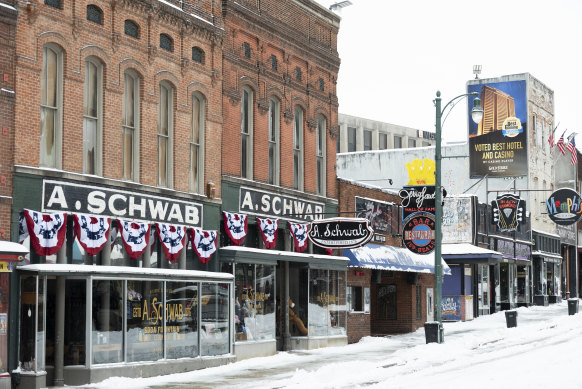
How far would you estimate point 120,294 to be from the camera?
20062mm

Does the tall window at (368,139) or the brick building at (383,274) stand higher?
the tall window at (368,139)

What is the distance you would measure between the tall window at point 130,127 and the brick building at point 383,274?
9.11 metres

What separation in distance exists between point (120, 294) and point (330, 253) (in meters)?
11.6

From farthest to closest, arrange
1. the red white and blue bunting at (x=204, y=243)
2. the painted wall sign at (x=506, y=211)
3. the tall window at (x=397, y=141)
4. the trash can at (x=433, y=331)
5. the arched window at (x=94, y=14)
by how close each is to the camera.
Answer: the tall window at (x=397, y=141), the painted wall sign at (x=506, y=211), the trash can at (x=433, y=331), the red white and blue bunting at (x=204, y=243), the arched window at (x=94, y=14)

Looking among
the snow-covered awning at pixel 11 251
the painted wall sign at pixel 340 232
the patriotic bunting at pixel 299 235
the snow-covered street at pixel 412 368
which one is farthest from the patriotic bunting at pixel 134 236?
the patriotic bunting at pixel 299 235

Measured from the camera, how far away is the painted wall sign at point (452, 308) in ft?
149

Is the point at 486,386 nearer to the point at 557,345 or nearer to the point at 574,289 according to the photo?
the point at 557,345

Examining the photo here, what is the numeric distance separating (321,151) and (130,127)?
1059 centimetres

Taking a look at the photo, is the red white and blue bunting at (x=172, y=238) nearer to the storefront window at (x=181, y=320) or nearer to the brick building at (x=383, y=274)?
the storefront window at (x=181, y=320)

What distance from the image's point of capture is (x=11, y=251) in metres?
17.2


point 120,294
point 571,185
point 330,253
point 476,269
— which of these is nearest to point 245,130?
point 330,253

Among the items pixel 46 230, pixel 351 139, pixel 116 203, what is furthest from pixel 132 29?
pixel 351 139

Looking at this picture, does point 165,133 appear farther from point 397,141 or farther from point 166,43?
point 397,141

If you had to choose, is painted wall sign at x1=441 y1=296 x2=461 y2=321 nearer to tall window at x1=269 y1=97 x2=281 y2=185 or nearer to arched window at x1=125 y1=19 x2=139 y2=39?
tall window at x1=269 y1=97 x2=281 y2=185
